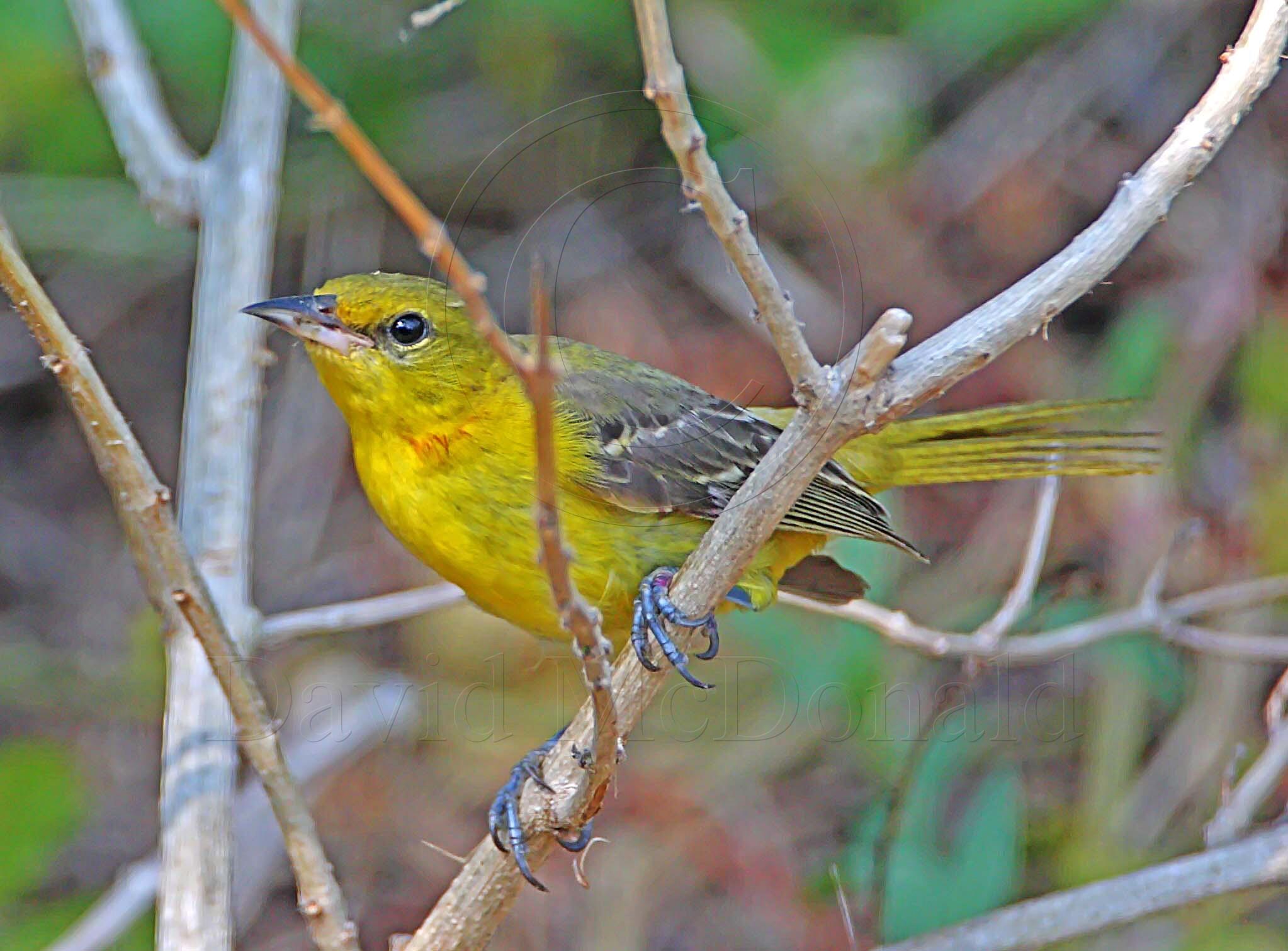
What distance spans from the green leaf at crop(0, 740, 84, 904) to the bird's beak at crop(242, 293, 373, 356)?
1.93m

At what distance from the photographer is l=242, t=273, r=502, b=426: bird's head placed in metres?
2.96

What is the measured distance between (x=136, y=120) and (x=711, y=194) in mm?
2350

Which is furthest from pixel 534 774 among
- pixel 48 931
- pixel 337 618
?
pixel 48 931

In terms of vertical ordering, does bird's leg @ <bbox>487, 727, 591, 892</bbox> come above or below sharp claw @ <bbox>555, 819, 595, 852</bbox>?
above

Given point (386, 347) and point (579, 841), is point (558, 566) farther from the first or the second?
point (386, 347)

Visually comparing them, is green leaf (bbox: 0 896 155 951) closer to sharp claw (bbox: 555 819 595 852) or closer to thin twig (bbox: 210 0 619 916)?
sharp claw (bbox: 555 819 595 852)

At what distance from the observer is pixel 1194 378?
4648 mm

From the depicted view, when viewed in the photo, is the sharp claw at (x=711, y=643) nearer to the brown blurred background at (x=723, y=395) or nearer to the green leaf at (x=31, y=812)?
the brown blurred background at (x=723, y=395)

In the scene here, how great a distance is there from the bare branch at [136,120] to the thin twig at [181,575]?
117 cm

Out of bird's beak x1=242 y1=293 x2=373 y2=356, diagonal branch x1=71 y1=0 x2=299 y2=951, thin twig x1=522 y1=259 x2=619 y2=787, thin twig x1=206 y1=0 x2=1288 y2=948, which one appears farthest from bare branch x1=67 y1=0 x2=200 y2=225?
thin twig x1=522 y1=259 x2=619 y2=787

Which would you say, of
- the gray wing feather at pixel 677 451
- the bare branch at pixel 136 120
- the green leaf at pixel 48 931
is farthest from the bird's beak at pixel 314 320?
the green leaf at pixel 48 931

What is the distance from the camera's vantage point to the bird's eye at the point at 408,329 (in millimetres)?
2994

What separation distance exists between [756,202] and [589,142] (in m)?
0.56

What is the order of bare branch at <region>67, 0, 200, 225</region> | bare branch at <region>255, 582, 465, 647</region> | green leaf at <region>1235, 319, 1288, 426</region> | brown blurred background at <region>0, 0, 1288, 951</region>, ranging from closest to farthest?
bare branch at <region>255, 582, 465, 647</region>, bare branch at <region>67, 0, 200, 225</region>, brown blurred background at <region>0, 0, 1288, 951</region>, green leaf at <region>1235, 319, 1288, 426</region>
